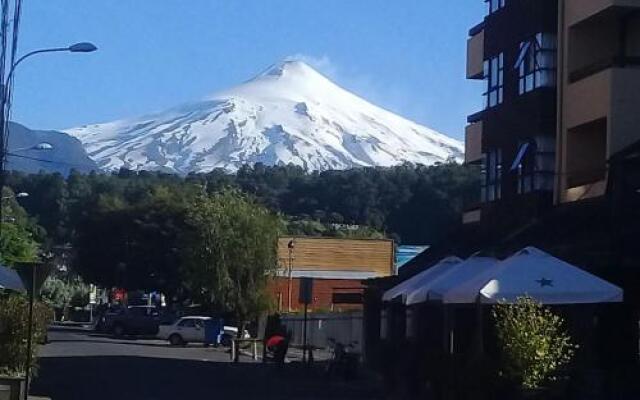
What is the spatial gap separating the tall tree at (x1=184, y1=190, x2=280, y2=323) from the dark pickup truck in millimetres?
11162

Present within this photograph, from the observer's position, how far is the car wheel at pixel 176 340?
6161 cm

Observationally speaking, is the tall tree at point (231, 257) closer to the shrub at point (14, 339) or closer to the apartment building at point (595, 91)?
the apartment building at point (595, 91)

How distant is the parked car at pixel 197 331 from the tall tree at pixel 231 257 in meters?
2.18

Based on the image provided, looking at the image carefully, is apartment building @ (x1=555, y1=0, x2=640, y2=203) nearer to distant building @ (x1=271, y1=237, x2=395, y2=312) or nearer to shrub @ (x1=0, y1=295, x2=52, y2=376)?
shrub @ (x1=0, y1=295, x2=52, y2=376)

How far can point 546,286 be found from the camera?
862 inches

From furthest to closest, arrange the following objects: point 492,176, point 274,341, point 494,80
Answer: point 274,341
point 494,80
point 492,176

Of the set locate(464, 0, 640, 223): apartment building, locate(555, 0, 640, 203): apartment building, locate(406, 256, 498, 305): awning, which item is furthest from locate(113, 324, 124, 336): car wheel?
locate(406, 256, 498, 305): awning

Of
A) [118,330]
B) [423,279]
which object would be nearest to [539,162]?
[423,279]

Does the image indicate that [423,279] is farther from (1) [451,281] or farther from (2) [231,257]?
(2) [231,257]

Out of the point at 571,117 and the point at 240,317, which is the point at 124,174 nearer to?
the point at 240,317

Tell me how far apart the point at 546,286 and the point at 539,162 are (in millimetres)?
12881

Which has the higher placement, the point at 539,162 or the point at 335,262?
the point at 539,162

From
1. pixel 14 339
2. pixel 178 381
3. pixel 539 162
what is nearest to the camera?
pixel 14 339

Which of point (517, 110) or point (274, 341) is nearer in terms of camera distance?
point (517, 110)
